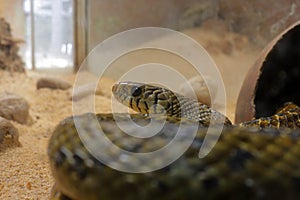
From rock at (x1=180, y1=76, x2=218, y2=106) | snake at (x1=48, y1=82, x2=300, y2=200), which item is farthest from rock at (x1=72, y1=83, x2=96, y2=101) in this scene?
snake at (x1=48, y1=82, x2=300, y2=200)

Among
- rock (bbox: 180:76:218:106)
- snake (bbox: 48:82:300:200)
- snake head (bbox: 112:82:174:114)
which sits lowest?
rock (bbox: 180:76:218:106)

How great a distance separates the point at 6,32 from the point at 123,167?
468cm

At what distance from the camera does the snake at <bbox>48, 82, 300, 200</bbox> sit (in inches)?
37.9

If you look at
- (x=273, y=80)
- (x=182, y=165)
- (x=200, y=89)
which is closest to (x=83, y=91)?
(x=200, y=89)

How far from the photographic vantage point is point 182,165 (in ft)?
3.30

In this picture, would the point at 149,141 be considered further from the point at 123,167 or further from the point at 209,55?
the point at 209,55

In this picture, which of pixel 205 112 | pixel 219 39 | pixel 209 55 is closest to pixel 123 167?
pixel 205 112

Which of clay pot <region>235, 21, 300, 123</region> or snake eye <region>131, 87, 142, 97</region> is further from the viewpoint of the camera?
clay pot <region>235, 21, 300, 123</region>

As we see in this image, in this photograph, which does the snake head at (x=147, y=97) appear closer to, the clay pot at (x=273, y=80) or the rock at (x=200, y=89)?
the clay pot at (x=273, y=80)

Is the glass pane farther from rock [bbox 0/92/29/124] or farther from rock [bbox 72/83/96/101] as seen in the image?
rock [bbox 0/92/29/124]

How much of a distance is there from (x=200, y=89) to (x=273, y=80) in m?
Result: 0.76

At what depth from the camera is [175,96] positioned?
7.95 ft

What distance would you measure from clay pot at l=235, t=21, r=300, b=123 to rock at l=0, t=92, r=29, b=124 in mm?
1757

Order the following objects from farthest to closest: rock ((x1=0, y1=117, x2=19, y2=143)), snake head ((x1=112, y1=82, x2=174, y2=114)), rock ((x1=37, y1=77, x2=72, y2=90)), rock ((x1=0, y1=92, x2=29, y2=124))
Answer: rock ((x1=37, y1=77, x2=72, y2=90)) < rock ((x1=0, y1=92, x2=29, y2=124)) < rock ((x1=0, y1=117, x2=19, y2=143)) < snake head ((x1=112, y1=82, x2=174, y2=114))
